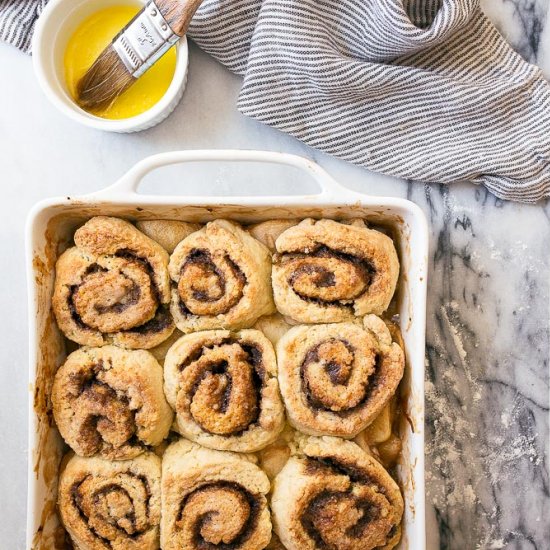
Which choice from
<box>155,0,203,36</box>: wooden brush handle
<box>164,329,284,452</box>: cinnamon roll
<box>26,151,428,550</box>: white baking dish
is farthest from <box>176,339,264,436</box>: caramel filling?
<box>155,0,203,36</box>: wooden brush handle

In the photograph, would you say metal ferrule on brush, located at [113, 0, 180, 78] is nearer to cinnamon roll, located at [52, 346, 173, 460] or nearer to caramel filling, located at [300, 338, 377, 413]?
cinnamon roll, located at [52, 346, 173, 460]

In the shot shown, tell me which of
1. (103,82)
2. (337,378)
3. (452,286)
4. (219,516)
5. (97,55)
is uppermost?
(97,55)

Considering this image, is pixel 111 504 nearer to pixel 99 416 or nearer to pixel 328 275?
pixel 99 416

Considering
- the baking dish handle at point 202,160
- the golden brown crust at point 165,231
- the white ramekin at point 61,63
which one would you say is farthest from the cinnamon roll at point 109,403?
the white ramekin at point 61,63

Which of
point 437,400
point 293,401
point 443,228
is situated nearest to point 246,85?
point 443,228

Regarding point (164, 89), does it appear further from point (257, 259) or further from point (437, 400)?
point (437, 400)

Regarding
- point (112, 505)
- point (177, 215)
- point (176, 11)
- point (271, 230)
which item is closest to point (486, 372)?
point (271, 230)
